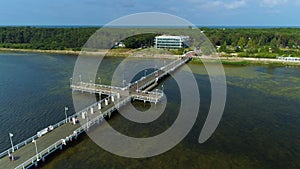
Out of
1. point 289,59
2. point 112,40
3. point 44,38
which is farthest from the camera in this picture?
point 44,38

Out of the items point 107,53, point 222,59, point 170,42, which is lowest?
point 222,59

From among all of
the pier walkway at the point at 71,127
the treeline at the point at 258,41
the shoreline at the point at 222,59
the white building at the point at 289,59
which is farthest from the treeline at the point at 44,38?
the white building at the point at 289,59

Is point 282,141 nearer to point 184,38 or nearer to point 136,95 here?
point 136,95

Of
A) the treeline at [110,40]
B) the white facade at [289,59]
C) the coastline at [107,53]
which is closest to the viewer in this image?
the white facade at [289,59]

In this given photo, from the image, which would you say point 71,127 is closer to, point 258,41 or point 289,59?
point 289,59

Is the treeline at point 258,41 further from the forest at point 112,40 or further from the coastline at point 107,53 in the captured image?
the coastline at point 107,53

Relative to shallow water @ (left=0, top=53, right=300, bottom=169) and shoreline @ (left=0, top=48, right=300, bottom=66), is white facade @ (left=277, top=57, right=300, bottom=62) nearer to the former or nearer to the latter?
shoreline @ (left=0, top=48, right=300, bottom=66)

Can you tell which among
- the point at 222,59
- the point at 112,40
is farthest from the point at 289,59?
the point at 112,40

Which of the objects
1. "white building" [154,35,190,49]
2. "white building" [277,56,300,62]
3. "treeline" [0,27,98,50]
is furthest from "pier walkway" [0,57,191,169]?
"treeline" [0,27,98,50]

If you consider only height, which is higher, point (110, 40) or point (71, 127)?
point (110, 40)

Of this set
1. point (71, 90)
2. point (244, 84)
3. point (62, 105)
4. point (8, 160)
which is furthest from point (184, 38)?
point (8, 160)
